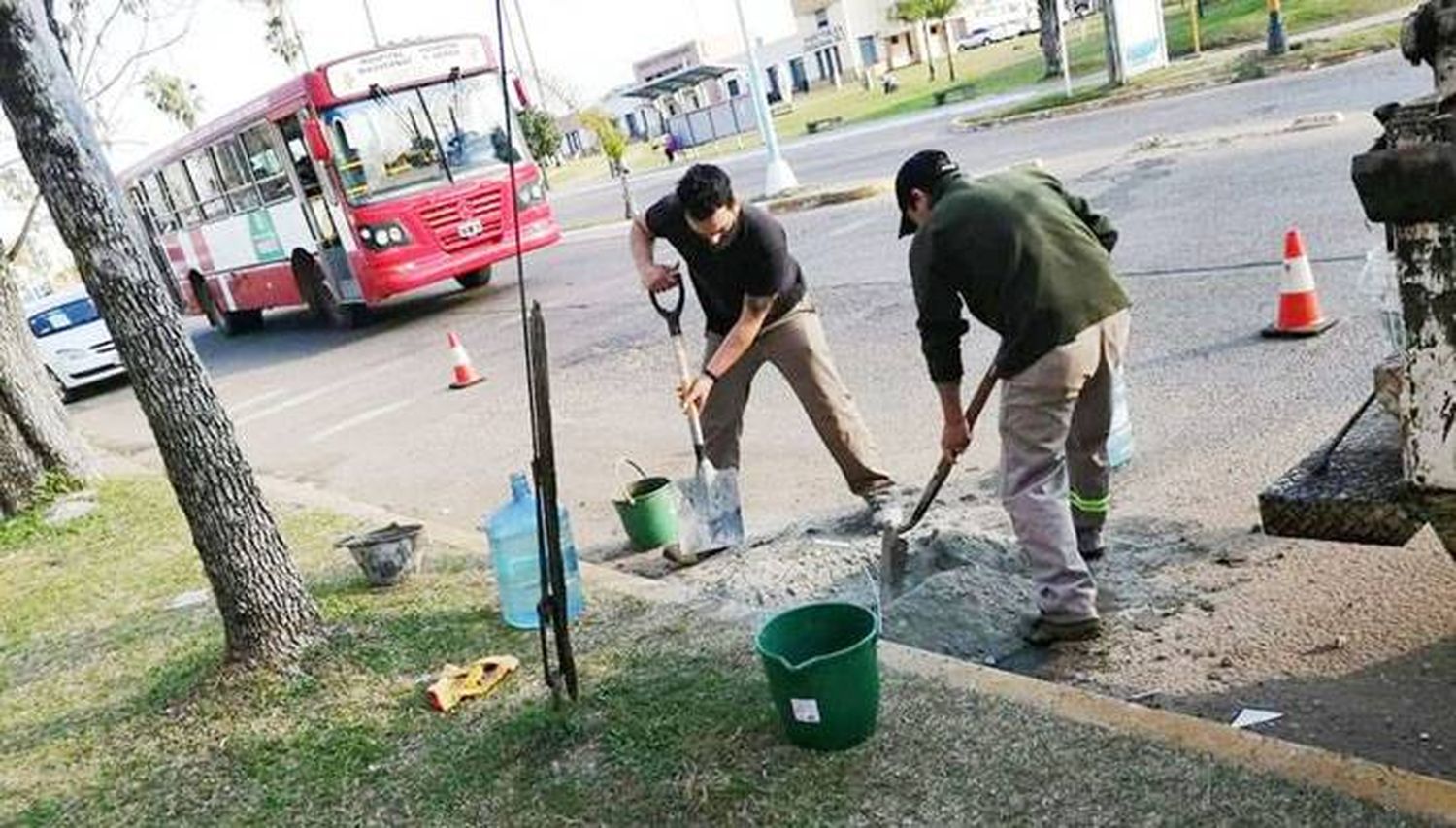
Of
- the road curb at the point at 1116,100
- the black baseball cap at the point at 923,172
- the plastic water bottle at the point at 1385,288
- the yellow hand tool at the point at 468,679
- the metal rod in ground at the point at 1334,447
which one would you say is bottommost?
the road curb at the point at 1116,100

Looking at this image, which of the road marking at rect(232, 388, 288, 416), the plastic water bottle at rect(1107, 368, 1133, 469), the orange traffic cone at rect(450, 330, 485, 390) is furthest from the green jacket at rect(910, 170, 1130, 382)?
the road marking at rect(232, 388, 288, 416)

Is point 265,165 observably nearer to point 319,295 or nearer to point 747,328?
point 319,295

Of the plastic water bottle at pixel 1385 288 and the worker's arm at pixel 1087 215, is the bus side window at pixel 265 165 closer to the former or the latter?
the worker's arm at pixel 1087 215

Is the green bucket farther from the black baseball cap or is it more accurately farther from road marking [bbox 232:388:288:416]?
road marking [bbox 232:388:288:416]

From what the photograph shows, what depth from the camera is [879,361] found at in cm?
734

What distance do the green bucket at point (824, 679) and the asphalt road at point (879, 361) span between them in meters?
1.81

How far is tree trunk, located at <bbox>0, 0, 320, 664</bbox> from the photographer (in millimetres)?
3832

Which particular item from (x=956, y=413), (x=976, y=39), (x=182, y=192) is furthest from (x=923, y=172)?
(x=976, y=39)

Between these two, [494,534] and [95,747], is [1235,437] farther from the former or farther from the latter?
[95,747]

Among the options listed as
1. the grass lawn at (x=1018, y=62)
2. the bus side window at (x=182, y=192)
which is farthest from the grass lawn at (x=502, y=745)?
the grass lawn at (x=1018, y=62)

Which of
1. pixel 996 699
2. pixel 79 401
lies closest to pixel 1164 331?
pixel 996 699

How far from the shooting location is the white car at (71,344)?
14734mm

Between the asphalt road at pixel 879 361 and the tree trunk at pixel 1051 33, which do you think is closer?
the asphalt road at pixel 879 361

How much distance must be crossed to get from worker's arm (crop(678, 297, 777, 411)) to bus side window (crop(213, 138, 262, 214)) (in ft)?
38.9
